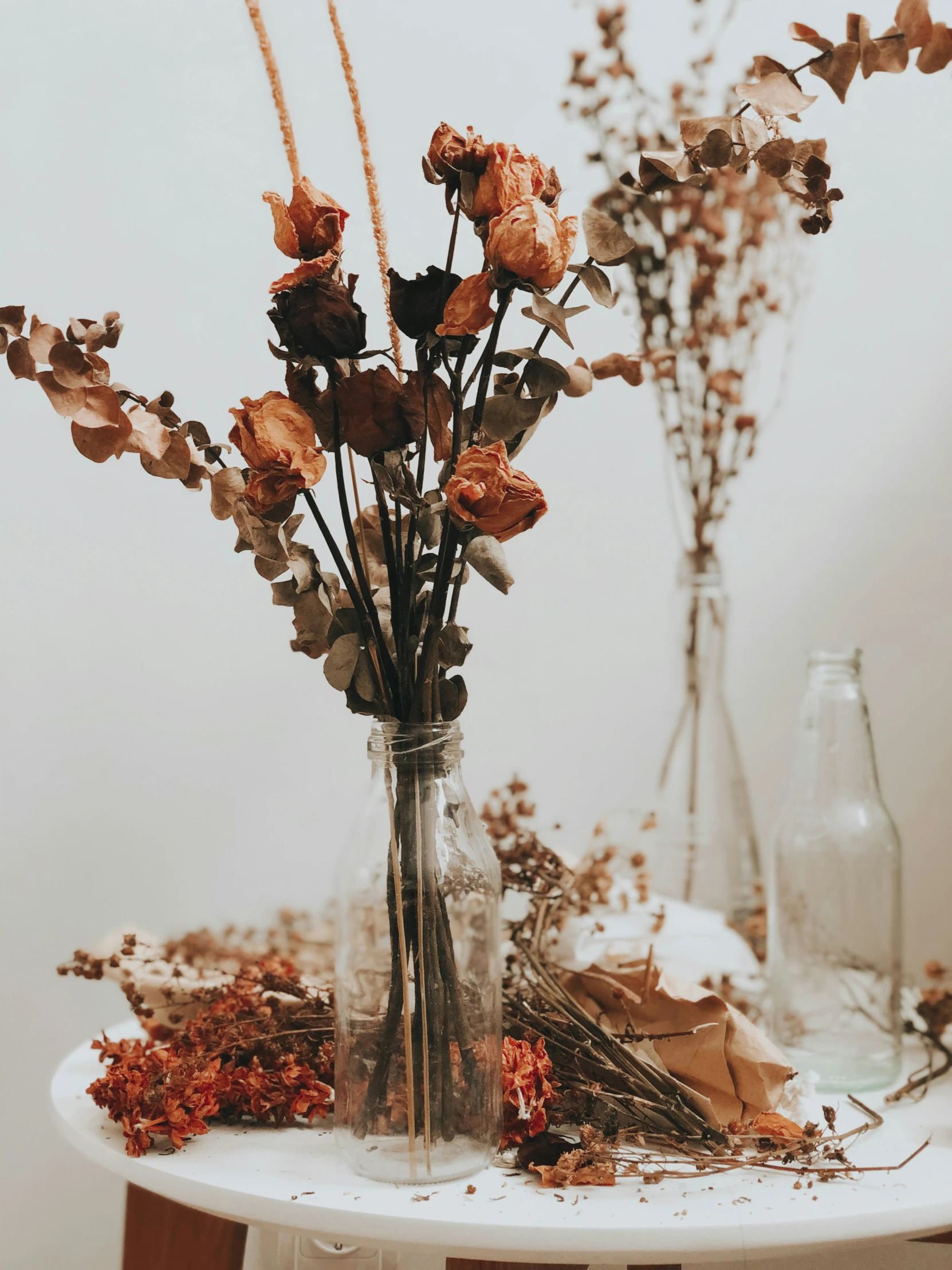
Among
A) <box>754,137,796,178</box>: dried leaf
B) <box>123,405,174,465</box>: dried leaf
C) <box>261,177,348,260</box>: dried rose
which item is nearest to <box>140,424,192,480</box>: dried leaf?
<box>123,405,174,465</box>: dried leaf

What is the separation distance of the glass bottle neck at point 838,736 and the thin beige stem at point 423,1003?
0.40 m

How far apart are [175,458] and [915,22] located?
0.41 m

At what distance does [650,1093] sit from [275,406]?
0.44 meters

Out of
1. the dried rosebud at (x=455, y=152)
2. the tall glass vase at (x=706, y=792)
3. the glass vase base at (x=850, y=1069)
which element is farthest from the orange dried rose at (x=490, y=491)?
the tall glass vase at (x=706, y=792)

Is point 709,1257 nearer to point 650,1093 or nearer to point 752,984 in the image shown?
point 650,1093

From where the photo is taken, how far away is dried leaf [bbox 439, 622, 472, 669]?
616 millimetres

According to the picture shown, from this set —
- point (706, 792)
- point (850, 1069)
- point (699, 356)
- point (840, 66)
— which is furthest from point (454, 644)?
point (699, 356)

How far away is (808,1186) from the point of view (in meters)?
0.60

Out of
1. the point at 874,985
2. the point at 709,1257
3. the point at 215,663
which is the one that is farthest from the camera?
the point at 215,663

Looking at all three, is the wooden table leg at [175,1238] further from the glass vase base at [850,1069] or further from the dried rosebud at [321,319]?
the dried rosebud at [321,319]

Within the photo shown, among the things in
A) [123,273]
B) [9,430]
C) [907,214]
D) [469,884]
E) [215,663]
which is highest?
[907,214]

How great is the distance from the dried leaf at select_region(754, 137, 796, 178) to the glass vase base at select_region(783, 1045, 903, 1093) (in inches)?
23.5

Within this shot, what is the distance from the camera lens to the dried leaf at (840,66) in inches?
21.6

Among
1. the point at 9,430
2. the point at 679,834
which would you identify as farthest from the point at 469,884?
the point at 9,430
